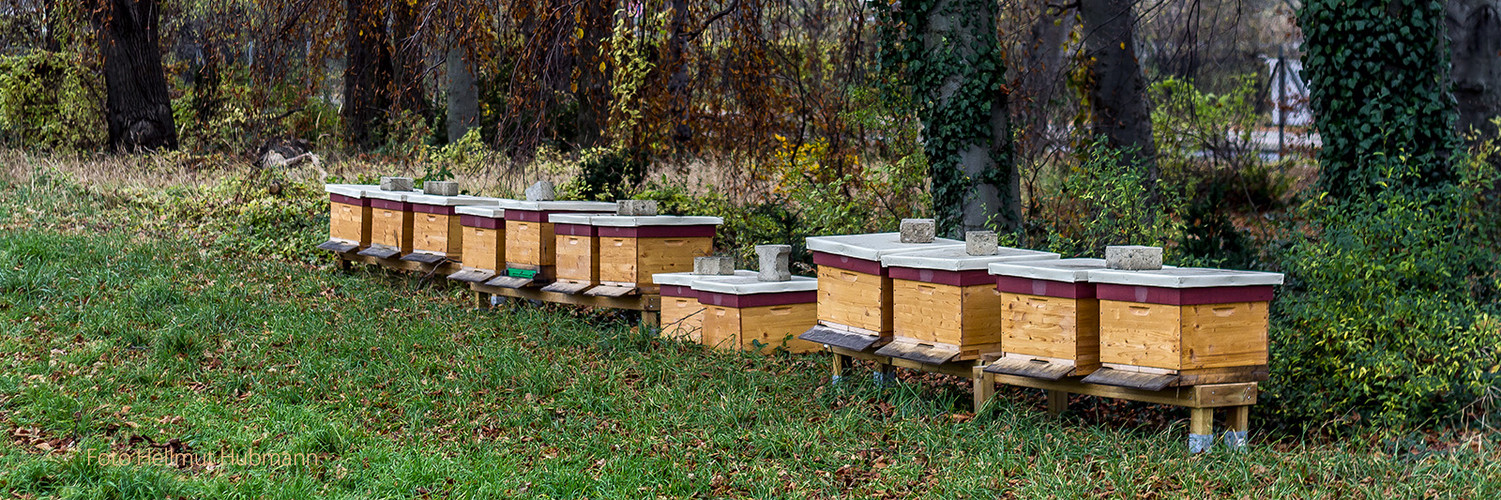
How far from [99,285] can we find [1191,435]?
25.5 ft

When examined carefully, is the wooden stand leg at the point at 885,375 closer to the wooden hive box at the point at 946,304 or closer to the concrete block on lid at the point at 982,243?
the wooden hive box at the point at 946,304

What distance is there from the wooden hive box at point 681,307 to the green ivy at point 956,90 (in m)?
1.52

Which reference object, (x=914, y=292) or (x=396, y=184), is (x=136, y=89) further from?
(x=914, y=292)

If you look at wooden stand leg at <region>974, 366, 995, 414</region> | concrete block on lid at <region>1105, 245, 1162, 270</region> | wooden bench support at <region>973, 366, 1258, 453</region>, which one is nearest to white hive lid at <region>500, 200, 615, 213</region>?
wooden stand leg at <region>974, 366, 995, 414</region>

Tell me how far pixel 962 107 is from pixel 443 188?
13.6 feet

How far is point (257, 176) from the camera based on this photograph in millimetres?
13062

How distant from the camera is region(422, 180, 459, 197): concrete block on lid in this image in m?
9.75

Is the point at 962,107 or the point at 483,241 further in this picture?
the point at 483,241

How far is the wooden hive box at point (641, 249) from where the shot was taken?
8.12 meters

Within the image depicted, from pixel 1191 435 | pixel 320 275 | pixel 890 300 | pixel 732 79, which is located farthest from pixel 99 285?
pixel 1191 435

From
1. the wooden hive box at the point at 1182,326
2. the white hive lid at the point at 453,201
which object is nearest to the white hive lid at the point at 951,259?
the wooden hive box at the point at 1182,326

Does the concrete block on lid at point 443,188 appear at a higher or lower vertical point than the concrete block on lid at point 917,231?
higher

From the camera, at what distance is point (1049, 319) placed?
5.56m

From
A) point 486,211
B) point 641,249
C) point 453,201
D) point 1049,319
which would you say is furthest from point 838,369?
point 453,201
